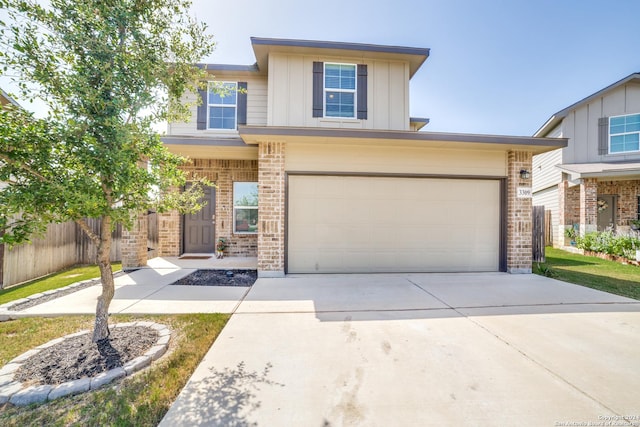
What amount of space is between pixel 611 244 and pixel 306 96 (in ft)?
35.9

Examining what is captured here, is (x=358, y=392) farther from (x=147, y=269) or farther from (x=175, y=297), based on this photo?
(x=147, y=269)

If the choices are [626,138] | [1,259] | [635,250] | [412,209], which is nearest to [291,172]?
[412,209]

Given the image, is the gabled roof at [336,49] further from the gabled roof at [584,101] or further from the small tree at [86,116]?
the gabled roof at [584,101]

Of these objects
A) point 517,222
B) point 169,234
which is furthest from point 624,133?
point 169,234

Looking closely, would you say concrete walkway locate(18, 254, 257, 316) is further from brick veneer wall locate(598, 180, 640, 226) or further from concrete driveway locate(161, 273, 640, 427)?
brick veneer wall locate(598, 180, 640, 226)

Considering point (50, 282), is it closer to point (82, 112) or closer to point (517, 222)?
point (82, 112)

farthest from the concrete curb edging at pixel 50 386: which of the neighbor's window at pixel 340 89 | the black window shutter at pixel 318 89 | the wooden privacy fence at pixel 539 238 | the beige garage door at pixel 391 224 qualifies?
the wooden privacy fence at pixel 539 238

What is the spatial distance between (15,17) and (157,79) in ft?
3.66

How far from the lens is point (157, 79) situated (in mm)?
2799

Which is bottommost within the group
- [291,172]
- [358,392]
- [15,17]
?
[358,392]

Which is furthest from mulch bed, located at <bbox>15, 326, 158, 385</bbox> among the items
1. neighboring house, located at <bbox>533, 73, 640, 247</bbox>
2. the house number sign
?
neighboring house, located at <bbox>533, 73, 640, 247</bbox>

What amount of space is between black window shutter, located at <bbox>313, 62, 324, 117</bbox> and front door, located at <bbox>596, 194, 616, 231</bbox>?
12454 millimetres

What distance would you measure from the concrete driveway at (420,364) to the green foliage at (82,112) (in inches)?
76.2

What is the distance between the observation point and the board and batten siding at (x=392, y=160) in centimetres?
594
